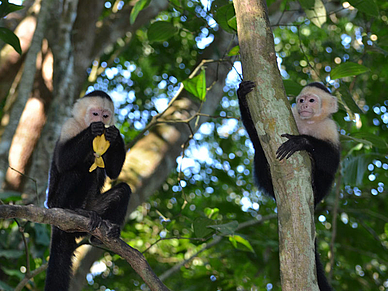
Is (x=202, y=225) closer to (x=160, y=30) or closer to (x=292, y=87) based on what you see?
(x=292, y=87)

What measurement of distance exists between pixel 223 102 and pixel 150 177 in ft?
16.4

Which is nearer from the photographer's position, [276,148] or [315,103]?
[276,148]

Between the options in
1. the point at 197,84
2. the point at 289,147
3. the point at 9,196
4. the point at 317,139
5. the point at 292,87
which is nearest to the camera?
the point at 289,147

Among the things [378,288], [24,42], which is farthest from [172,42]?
[378,288]

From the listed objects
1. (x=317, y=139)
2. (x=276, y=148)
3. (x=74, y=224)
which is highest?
(x=317, y=139)

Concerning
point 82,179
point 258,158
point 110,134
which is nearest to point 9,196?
point 82,179

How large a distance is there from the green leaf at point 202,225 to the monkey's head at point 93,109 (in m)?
1.30

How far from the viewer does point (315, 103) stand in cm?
375

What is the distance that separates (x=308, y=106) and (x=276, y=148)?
1683mm

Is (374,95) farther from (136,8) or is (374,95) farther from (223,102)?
(136,8)

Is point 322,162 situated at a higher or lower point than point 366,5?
lower

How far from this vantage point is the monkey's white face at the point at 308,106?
3.70 meters

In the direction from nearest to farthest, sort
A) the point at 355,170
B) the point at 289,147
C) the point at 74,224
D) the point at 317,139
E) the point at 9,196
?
the point at 289,147 < the point at 74,224 < the point at 317,139 < the point at 9,196 < the point at 355,170

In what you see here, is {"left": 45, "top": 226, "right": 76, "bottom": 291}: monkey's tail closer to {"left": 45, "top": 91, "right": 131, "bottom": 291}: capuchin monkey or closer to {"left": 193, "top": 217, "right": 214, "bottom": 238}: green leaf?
{"left": 45, "top": 91, "right": 131, "bottom": 291}: capuchin monkey
